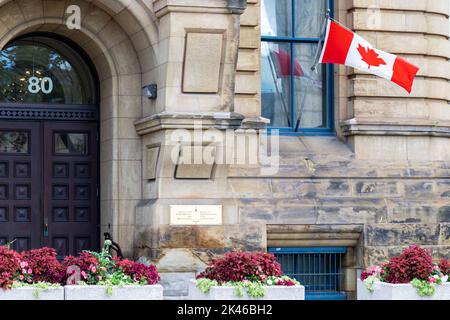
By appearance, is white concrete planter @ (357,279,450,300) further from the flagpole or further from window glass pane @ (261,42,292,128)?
window glass pane @ (261,42,292,128)

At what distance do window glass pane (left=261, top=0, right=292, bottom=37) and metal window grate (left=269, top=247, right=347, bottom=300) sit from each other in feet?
12.9

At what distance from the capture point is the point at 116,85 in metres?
20.8

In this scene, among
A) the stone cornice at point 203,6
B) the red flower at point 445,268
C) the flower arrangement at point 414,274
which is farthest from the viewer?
the stone cornice at point 203,6

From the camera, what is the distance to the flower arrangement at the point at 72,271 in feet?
54.3

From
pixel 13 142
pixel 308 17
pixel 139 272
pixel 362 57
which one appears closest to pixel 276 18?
pixel 308 17

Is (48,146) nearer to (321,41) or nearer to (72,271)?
(72,271)

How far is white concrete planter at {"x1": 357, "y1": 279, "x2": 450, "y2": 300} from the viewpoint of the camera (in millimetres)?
17344

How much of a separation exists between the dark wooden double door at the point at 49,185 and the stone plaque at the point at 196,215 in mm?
2083

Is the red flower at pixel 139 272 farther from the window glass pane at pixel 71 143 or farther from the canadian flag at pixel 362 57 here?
the canadian flag at pixel 362 57

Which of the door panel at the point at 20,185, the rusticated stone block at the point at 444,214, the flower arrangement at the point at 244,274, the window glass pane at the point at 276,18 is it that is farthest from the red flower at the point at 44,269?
the rusticated stone block at the point at 444,214

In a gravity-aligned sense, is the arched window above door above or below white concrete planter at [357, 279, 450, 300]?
above

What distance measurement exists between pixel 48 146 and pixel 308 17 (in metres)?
5.28

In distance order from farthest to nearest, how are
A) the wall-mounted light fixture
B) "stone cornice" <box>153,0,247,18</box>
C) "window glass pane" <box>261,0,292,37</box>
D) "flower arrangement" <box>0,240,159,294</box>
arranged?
"window glass pane" <box>261,0,292,37</box> < the wall-mounted light fixture < "stone cornice" <box>153,0,247,18</box> < "flower arrangement" <box>0,240,159,294</box>

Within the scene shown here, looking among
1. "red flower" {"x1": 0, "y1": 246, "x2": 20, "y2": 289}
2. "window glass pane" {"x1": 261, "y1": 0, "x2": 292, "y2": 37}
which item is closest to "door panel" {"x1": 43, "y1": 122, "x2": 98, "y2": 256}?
"window glass pane" {"x1": 261, "y1": 0, "x2": 292, "y2": 37}
